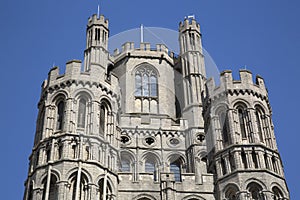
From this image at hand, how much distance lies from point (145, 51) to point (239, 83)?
1528cm

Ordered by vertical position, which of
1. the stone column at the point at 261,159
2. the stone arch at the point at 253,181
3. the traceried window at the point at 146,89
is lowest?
the stone arch at the point at 253,181

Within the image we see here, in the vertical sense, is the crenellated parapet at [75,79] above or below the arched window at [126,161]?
above

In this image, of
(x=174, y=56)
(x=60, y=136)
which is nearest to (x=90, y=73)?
(x=60, y=136)

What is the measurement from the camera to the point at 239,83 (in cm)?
3609

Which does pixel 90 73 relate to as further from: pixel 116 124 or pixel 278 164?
pixel 278 164

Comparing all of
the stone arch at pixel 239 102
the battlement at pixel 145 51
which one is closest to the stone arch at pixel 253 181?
the stone arch at pixel 239 102

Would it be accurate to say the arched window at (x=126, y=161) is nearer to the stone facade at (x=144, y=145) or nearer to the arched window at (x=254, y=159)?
the stone facade at (x=144, y=145)

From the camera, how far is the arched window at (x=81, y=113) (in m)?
33.6

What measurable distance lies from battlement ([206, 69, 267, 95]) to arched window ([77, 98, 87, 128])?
8.11m

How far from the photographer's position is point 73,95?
34.2 m

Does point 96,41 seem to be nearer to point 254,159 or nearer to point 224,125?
point 224,125

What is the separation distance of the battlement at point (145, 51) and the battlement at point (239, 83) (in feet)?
43.5

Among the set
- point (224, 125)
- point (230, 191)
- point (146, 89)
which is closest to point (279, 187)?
point (230, 191)

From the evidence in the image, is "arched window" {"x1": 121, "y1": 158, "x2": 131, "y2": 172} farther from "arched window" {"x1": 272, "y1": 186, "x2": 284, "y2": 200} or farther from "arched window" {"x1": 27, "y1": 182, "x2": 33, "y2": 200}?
"arched window" {"x1": 272, "y1": 186, "x2": 284, "y2": 200}
